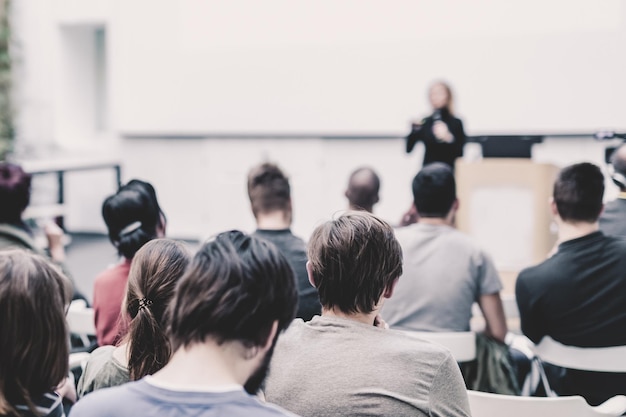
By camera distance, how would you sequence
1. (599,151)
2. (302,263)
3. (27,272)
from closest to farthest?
(27,272) → (302,263) → (599,151)

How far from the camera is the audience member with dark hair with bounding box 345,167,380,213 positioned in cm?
316

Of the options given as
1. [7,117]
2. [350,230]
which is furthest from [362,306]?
[7,117]

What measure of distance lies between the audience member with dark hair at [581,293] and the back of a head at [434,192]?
394mm

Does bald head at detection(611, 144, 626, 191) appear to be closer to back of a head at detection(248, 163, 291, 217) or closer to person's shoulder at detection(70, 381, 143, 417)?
back of a head at detection(248, 163, 291, 217)

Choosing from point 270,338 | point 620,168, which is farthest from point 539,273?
point 270,338

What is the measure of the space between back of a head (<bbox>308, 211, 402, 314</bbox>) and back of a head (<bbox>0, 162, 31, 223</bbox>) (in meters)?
1.78

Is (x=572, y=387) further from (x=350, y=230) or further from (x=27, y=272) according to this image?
(x=27, y=272)

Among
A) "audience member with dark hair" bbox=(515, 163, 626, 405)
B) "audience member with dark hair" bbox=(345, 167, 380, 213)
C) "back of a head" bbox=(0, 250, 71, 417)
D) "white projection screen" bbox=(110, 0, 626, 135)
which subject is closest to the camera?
"back of a head" bbox=(0, 250, 71, 417)

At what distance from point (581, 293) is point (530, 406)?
74cm

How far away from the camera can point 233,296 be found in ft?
3.38

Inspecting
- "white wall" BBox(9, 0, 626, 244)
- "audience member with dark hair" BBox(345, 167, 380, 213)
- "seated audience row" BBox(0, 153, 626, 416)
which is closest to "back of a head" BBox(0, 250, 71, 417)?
"seated audience row" BBox(0, 153, 626, 416)

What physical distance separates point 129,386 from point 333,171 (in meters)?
5.88

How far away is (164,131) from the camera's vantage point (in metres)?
7.32

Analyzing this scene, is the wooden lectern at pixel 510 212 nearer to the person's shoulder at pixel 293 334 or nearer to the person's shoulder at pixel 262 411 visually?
the person's shoulder at pixel 293 334
